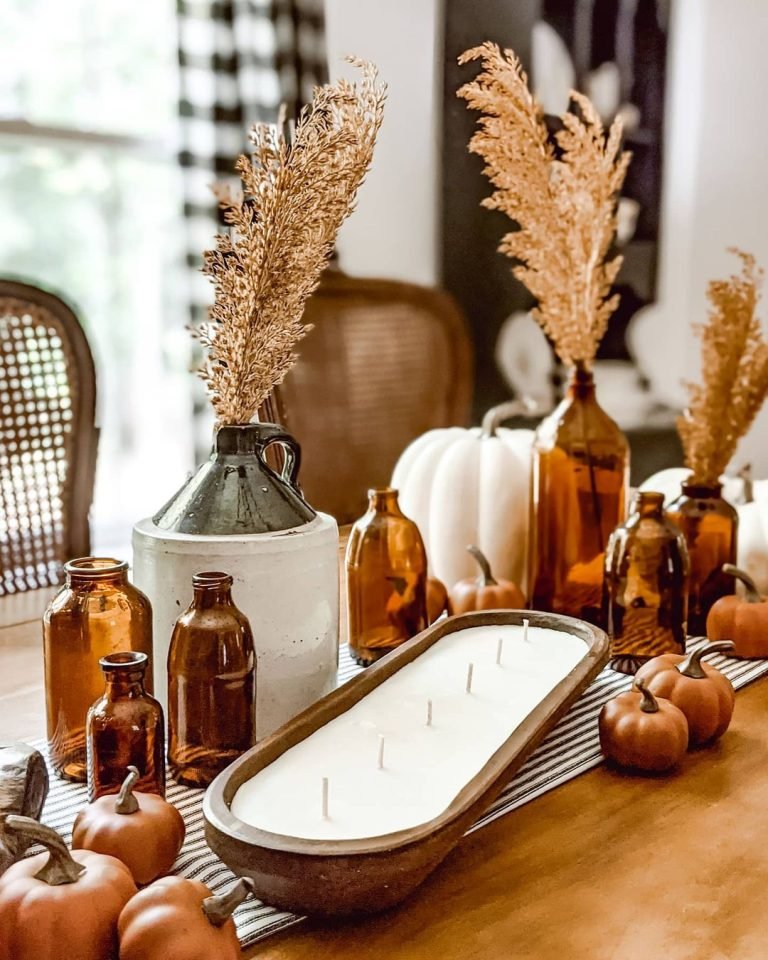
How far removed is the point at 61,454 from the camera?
1.59m

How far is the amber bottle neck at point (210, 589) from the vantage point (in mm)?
777

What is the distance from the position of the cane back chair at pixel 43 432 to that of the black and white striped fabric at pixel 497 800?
65cm

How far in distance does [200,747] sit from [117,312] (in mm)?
2193

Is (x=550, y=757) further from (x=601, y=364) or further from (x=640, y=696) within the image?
(x=601, y=364)

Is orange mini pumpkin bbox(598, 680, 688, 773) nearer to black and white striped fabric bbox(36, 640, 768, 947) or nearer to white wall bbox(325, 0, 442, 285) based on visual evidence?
black and white striped fabric bbox(36, 640, 768, 947)

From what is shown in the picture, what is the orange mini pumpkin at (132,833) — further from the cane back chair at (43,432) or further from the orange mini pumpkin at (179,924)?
the cane back chair at (43,432)

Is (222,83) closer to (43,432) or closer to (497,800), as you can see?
(43,432)

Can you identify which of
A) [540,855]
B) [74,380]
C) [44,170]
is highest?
[44,170]

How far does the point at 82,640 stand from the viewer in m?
0.82

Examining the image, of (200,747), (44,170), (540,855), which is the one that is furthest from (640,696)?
(44,170)

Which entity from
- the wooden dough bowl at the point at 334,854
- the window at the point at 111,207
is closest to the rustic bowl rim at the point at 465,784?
the wooden dough bowl at the point at 334,854

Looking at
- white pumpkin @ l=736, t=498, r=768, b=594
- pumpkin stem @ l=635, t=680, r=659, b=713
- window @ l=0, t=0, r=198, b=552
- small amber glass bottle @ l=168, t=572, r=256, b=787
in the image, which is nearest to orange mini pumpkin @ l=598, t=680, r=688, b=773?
pumpkin stem @ l=635, t=680, r=659, b=713

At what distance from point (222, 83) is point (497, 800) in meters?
2.28

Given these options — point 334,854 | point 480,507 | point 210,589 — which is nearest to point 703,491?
point 480,507
